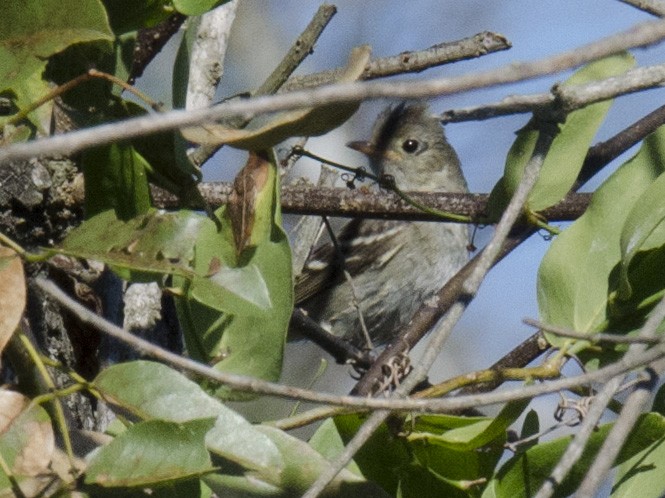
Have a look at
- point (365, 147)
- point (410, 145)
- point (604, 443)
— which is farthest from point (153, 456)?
point (410, 145)

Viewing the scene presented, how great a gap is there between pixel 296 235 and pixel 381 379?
1810mm

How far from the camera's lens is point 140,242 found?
1.15 metres

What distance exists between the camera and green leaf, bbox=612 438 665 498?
1.26 metres

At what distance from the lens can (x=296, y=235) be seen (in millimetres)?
3379

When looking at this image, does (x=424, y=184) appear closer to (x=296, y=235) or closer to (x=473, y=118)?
(x=296, y=235)

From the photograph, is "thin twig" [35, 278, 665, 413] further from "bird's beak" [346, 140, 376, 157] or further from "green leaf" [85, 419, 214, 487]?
"bird's beak" [346, 140, 376, 157]

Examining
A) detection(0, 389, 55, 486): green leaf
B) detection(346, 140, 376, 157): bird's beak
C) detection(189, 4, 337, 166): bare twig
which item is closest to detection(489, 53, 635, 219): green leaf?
detection(0, 389, 55, 486): green leaf

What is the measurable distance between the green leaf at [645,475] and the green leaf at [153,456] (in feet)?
1.70

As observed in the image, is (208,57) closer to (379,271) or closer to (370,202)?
(370,202)

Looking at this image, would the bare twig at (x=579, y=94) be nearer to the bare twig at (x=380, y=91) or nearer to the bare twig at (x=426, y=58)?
the bare twig at (x=380, y=91)

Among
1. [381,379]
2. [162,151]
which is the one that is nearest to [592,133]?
[381,379]

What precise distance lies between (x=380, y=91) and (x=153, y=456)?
475 millimetres

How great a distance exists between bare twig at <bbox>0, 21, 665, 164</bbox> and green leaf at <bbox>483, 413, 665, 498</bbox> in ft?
1.85

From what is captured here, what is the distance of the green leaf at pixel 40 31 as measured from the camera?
108 cm
